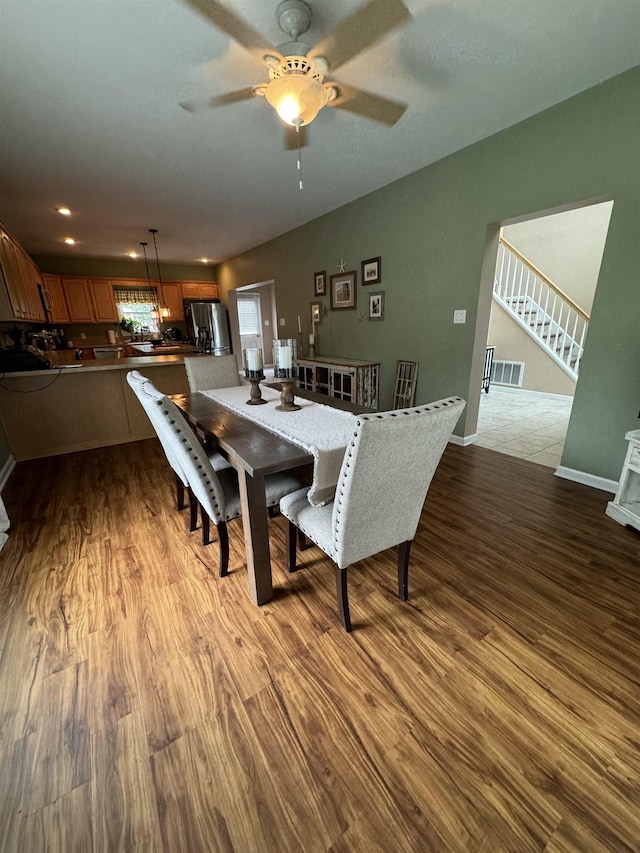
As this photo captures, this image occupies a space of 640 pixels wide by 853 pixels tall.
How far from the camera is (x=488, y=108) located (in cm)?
217

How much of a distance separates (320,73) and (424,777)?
9.91 ft

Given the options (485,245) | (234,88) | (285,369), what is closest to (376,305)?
(485,245)

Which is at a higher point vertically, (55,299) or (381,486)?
(55,299)

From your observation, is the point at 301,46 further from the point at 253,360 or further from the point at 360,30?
the point at 253,360

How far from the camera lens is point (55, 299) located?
19.5ft

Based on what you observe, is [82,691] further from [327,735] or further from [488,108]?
[488,108]

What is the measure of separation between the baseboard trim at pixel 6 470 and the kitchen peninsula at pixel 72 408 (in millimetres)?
119

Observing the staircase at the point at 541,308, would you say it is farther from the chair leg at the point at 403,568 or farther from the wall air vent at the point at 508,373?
the chair leg at the point at 403,568

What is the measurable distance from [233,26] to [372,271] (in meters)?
2.43

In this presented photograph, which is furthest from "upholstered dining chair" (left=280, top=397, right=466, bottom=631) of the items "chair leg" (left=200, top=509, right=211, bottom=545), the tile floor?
the tile floor

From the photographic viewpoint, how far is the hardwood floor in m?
0.85

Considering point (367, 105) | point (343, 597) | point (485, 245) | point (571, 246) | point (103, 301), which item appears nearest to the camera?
point (343, 597)

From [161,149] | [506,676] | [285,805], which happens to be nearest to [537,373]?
[506,676]

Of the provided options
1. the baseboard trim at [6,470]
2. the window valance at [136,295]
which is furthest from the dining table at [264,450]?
the window valance at [136,295]
